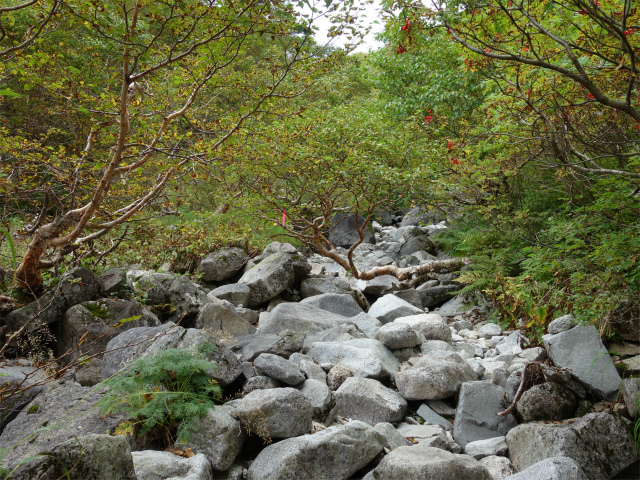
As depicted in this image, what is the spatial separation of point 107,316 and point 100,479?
3830mm

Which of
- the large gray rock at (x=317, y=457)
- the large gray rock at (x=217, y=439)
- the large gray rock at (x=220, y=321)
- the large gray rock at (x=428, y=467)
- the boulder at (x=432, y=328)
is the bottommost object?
the boulder at (x=432, y=328)

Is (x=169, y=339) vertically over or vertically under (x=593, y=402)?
over

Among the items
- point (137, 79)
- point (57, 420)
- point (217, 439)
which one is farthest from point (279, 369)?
point (137, 79)

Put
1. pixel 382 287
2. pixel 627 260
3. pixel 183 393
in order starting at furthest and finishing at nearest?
pixel 382 287
pixel 627 260
pixel 183 393

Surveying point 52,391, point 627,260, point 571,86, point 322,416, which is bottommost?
point 322,416

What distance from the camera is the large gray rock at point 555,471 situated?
10.3ft

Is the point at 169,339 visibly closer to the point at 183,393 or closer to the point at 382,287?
the point at 183,393

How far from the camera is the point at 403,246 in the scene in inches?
492

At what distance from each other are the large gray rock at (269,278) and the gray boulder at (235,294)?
0.16 metres

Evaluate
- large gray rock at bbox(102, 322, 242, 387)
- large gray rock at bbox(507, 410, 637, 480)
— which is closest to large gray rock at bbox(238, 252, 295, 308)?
large gray rock at bbox(102, 322, 242, 387)

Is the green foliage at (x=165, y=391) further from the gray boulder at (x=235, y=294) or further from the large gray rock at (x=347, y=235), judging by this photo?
the large gray rock at (x=347, y=235)

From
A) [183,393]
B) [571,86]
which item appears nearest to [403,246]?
[571,86]

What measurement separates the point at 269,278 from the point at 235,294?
2.39 ft

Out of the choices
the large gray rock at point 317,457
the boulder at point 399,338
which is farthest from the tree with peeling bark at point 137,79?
the boulder at point 399,338
